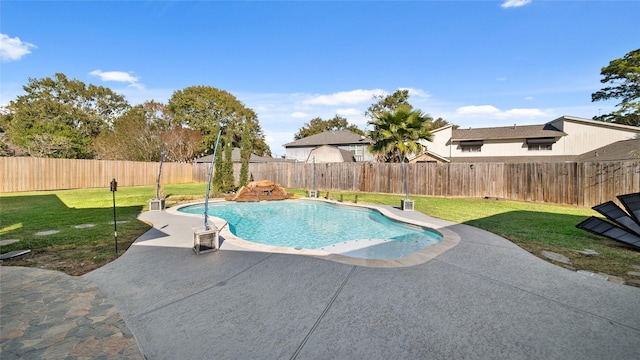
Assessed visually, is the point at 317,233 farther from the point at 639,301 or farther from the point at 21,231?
the point at 21,231

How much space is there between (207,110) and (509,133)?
36.7 meters

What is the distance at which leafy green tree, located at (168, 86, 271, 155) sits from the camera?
37.0m

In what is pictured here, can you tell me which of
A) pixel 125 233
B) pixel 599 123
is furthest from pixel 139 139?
pixel 599 123

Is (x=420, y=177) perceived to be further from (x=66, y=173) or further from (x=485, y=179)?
(x=66, y=173)

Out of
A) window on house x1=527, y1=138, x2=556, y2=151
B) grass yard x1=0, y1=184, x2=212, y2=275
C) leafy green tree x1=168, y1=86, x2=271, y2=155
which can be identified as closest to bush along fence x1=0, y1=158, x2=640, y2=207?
grass yard x1=0, y1=184, x2=212, y2=275

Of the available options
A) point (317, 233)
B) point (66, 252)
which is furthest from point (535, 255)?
point (66, 252)

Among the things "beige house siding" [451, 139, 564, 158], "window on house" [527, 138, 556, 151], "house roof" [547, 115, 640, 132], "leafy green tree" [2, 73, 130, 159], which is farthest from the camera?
"leafy green tree" [2, 73, 130, 159]

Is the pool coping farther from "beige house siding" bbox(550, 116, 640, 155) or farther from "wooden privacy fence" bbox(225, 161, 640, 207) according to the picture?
"beige house siding" bbox(550, 116, 640, 155)

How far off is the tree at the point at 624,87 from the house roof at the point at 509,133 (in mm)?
7874

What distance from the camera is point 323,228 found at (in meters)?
8.53

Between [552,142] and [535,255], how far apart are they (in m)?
22.4

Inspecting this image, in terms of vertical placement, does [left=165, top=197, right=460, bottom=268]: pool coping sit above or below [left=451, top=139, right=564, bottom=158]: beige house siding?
below

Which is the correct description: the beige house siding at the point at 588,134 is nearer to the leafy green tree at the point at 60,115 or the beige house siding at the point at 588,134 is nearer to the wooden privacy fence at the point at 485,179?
the wooden privacy fence at the point at 485,179

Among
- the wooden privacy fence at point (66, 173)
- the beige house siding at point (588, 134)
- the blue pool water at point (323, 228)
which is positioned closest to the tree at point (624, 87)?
the beige house siding at point (588, 134)
